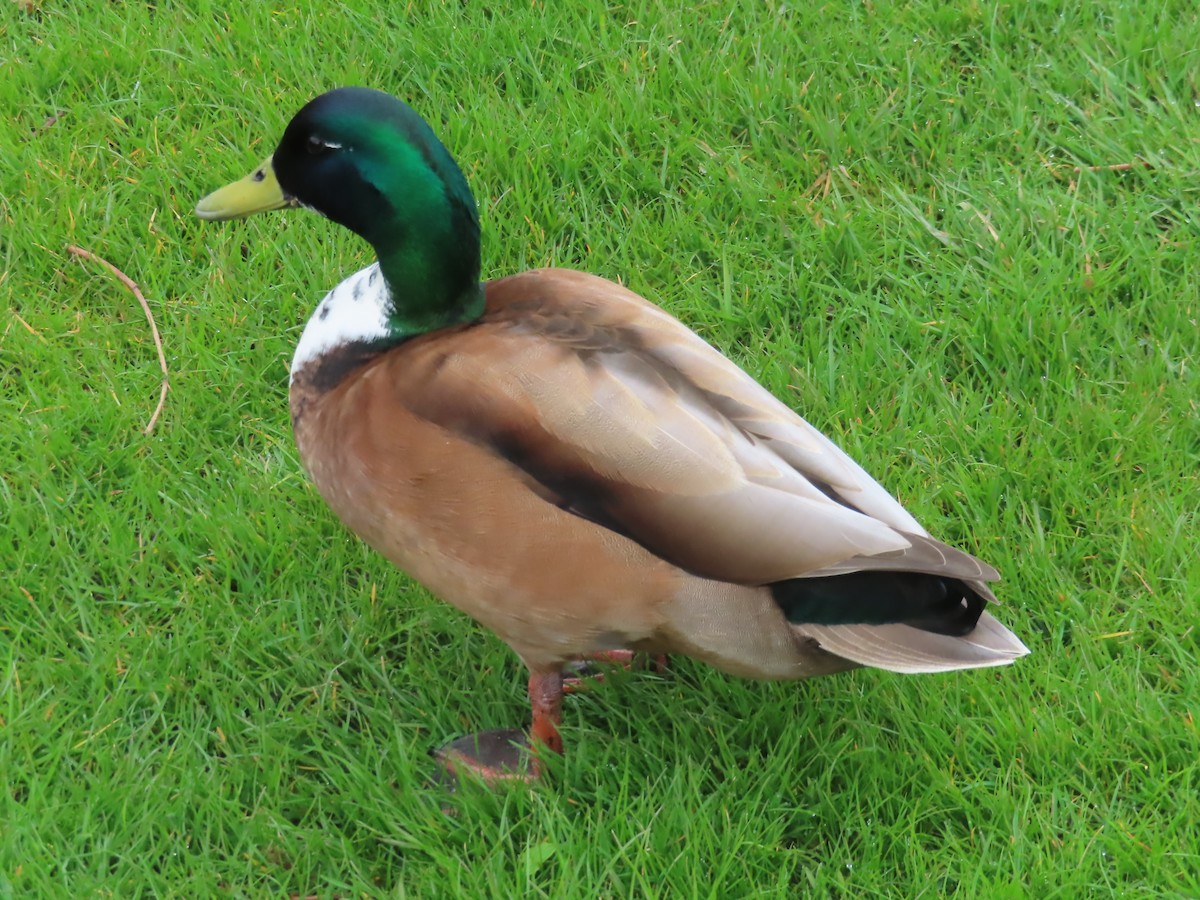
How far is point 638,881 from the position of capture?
241cm

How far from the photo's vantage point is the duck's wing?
86.4 inches

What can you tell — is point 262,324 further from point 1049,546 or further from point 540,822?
point 1049,546

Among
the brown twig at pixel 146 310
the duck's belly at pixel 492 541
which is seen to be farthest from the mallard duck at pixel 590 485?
the brown twig at pixel 146 310

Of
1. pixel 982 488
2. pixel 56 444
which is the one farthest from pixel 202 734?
pixel 982 488

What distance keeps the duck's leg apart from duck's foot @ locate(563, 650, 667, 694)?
0.10 meters

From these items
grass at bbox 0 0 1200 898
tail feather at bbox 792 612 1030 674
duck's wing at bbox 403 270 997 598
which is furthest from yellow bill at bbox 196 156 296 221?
tail feather at bbox 792 612 1030 674

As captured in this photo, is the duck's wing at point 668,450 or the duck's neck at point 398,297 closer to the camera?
the duck's wing at point 668,450

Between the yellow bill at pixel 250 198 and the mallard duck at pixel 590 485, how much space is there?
70 mm

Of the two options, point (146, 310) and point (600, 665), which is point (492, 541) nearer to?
point (600, 665)

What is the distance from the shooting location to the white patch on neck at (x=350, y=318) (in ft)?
8.50

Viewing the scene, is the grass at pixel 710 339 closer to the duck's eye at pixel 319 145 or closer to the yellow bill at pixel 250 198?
the yellow bill at pixel 250 198

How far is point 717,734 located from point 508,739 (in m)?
0.42

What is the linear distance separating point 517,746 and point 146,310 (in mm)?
1506

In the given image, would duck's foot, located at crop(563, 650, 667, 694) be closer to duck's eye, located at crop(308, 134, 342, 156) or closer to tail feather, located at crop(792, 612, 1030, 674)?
tail feather, located at crop(792, 612, 1030, 674)
